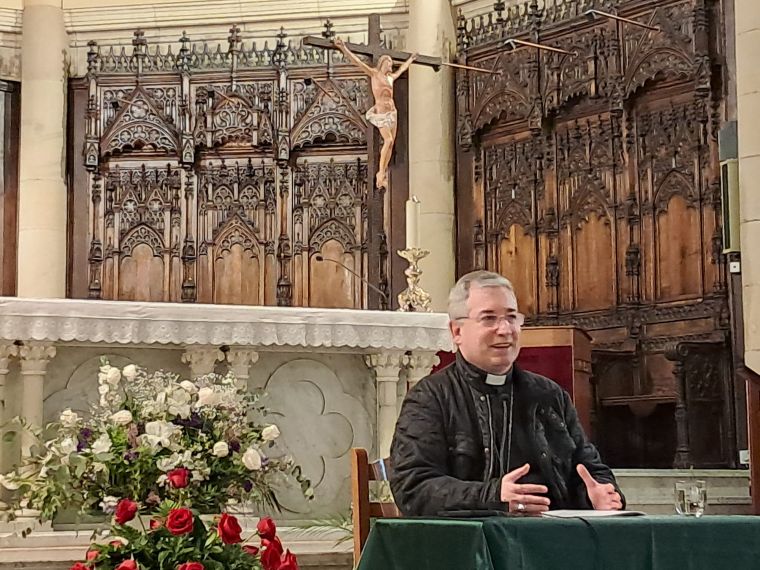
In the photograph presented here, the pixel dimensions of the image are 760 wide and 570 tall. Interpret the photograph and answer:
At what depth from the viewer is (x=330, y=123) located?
12320 mm

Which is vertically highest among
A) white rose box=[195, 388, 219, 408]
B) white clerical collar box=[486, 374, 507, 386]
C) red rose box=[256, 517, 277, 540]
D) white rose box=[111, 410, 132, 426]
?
white clerical collar box=[486, 374, 507, 386]

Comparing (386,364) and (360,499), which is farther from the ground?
(386,364)

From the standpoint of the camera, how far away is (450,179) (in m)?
12.1

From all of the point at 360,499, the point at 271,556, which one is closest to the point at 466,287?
the point at 360,499

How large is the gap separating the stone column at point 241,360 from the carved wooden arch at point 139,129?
600 centimetres

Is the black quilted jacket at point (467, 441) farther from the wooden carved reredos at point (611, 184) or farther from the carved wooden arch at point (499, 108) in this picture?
the carved wooden arch at point (499, 108)

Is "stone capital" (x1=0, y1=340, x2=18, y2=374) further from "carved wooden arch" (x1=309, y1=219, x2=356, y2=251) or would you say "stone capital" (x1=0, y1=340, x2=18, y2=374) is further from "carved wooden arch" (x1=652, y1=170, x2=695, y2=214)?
"carved wooden arch" (x1=309, y1=219, x2=356, y2=251)

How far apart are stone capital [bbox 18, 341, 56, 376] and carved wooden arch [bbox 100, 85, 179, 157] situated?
20.3 feet

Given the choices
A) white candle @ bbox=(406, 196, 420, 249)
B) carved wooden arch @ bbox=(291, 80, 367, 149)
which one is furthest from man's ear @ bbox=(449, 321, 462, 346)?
carved wooden arch @ bbox=(291, 80, 367, 149)

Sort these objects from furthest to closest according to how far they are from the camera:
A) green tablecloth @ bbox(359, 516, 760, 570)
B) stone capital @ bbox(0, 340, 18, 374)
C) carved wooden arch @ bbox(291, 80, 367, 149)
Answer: carved wooden arch @ bbox(291, 80, 367, 149)
stone capital @ bbox(0, 340, 18, 374)
green tablecloth @ bbox(359, 516, 760, 570)

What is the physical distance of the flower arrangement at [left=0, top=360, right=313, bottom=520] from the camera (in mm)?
4555

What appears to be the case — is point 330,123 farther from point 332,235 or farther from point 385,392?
point 385,392

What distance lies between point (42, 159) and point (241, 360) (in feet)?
21.1

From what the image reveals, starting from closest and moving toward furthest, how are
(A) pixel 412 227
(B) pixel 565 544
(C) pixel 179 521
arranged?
(B) pixel 565 544 < (C) pixel 179 521 < (A) pixel 412 227
